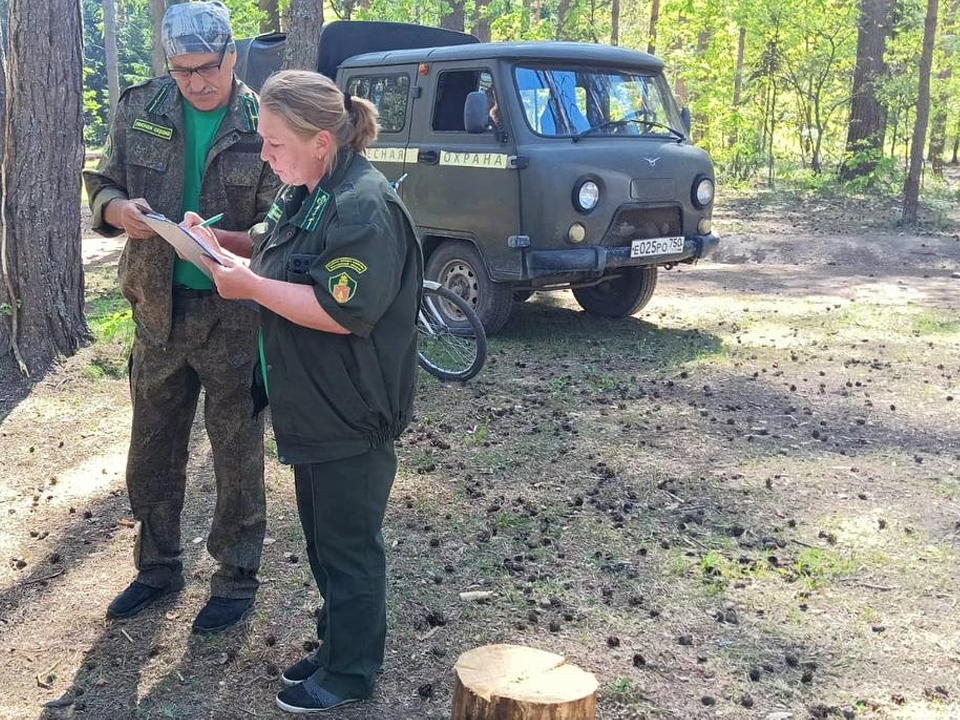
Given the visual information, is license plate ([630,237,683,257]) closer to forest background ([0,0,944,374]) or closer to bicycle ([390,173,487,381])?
bicycle ([390,173,487,381])

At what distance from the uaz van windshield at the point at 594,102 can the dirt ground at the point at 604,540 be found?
1806 millimetres

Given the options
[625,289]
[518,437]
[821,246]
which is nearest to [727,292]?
[625,289]

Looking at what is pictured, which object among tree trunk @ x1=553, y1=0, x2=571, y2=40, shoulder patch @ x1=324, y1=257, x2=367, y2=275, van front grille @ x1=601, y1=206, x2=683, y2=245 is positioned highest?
tree trunk @ x1=553, y1=0, x2=571, y2=40

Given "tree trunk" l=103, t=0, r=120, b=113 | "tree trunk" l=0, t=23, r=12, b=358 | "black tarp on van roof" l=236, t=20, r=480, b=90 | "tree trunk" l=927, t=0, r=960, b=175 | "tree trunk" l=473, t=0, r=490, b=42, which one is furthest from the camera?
"tree trunk" l=103, t=0, r=120, b=113

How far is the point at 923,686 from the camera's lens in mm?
3412

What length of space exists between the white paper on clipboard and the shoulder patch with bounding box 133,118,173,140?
554mm

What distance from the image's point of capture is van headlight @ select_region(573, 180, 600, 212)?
744cm

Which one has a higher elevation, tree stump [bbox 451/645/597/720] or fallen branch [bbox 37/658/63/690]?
tree stump [bbox 451/645/597/720]

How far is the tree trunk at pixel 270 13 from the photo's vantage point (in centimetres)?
2316

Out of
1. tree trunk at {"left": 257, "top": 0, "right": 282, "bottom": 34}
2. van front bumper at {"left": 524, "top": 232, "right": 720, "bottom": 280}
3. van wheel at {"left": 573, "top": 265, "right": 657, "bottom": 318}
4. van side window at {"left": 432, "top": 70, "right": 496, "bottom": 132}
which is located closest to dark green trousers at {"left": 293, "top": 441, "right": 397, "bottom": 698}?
van front bumper at {"left": 524, "top": 232, "right": 720, "bottom": 280}

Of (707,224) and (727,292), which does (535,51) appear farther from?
(727,292)

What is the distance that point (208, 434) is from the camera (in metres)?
3.57

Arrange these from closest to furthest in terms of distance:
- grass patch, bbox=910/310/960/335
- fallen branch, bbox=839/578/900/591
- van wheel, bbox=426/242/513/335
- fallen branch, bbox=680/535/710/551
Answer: fallen branch, bbox=839/578/900/591 < fallen branch, bbox=680/535/710/551 < van wheel, bbox=426/242/513/335 < grass patch, bbox=910/310/960/335

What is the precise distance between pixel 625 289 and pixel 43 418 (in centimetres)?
515
